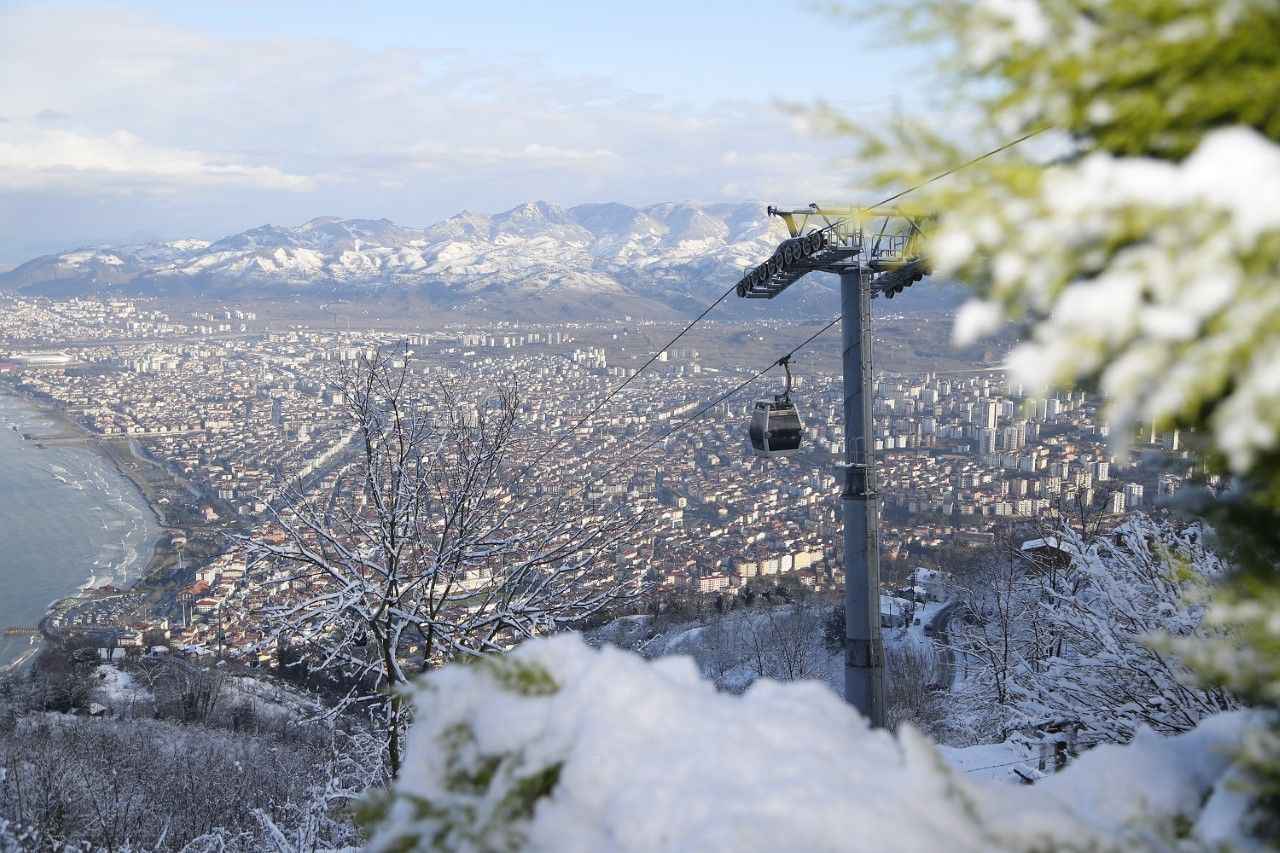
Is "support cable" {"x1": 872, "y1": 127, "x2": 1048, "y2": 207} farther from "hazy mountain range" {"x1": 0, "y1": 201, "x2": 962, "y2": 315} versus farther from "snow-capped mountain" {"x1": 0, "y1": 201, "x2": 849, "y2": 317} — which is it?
"snow-capped mountain" {"x1": 0, "y1": 201, "x2": 849, "y2": 317}

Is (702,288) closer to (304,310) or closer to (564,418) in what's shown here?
(304,310)

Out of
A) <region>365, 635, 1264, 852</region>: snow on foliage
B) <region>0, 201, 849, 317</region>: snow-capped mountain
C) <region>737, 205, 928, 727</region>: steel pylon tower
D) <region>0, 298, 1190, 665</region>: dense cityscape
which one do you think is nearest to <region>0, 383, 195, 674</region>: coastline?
<region>0, 298, 1190, 665</region>: dense cityscape

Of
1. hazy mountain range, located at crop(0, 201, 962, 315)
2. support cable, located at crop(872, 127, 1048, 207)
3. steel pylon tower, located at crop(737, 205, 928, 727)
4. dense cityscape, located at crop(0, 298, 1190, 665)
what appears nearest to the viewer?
support cable, located at crop(872, 127, 1048, 207)

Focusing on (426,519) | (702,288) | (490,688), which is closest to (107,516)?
(426,519)

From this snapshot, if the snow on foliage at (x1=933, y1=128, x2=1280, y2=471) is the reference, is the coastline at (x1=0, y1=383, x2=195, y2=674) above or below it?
below

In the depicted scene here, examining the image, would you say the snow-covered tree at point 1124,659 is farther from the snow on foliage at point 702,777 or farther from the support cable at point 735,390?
the snow on foliage at point 702,777

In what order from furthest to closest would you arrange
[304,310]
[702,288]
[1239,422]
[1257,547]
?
1. [702,288]
2. [304,310]
3. [1257,547]
4. [1239,422]
